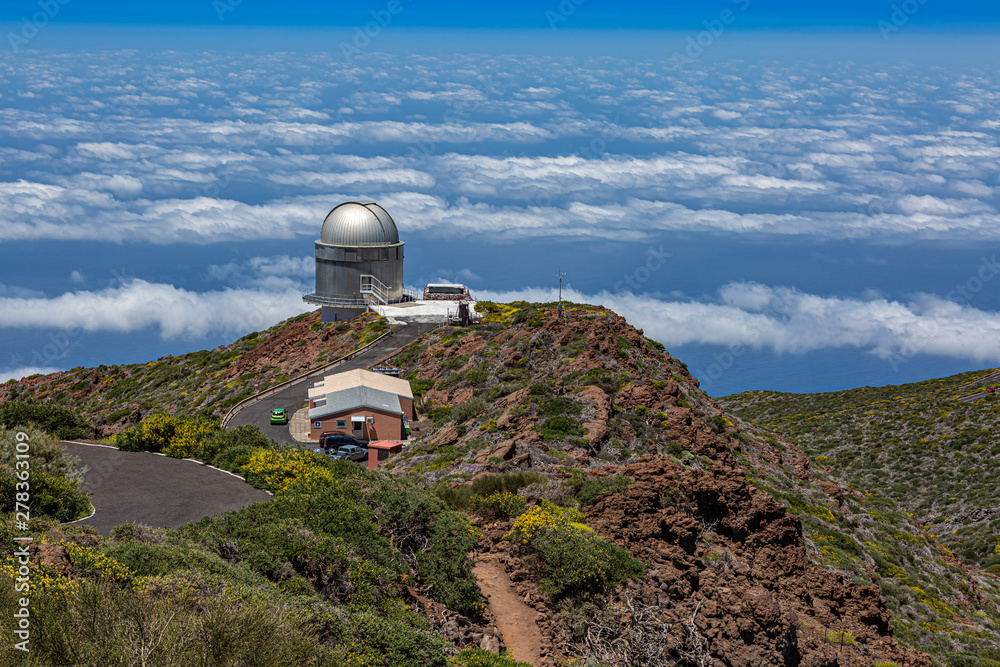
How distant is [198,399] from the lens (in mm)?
40656

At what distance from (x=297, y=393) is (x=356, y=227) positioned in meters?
17.5

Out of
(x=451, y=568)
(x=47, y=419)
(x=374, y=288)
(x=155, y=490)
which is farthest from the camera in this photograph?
(x=374, y=288)

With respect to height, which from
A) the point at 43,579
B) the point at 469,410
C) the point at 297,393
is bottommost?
the point at 297,393

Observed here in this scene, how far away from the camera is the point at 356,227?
51875 millimetres

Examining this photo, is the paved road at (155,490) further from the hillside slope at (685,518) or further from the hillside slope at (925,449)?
the hillside slope at (925,449)

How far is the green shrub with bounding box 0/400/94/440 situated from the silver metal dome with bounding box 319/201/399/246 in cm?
3049

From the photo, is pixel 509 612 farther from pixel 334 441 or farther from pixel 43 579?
pixel 334 441

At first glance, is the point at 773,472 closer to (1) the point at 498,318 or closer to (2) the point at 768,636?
(2) the point at 768,636

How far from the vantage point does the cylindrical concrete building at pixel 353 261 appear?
5166 centimetres

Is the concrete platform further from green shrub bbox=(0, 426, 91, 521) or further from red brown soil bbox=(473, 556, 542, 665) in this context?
red brown soil bbox=(473, 556, 542, 665)

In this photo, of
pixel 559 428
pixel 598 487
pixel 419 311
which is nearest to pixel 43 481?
pixel 598 487

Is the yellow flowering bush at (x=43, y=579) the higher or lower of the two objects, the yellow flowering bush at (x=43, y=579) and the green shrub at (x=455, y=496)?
the higher

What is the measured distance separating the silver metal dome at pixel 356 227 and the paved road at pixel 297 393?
750 centimetres

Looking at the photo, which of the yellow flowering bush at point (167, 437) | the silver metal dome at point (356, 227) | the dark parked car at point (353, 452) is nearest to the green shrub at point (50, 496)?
the yellow flowering bush at point (167, 437)
